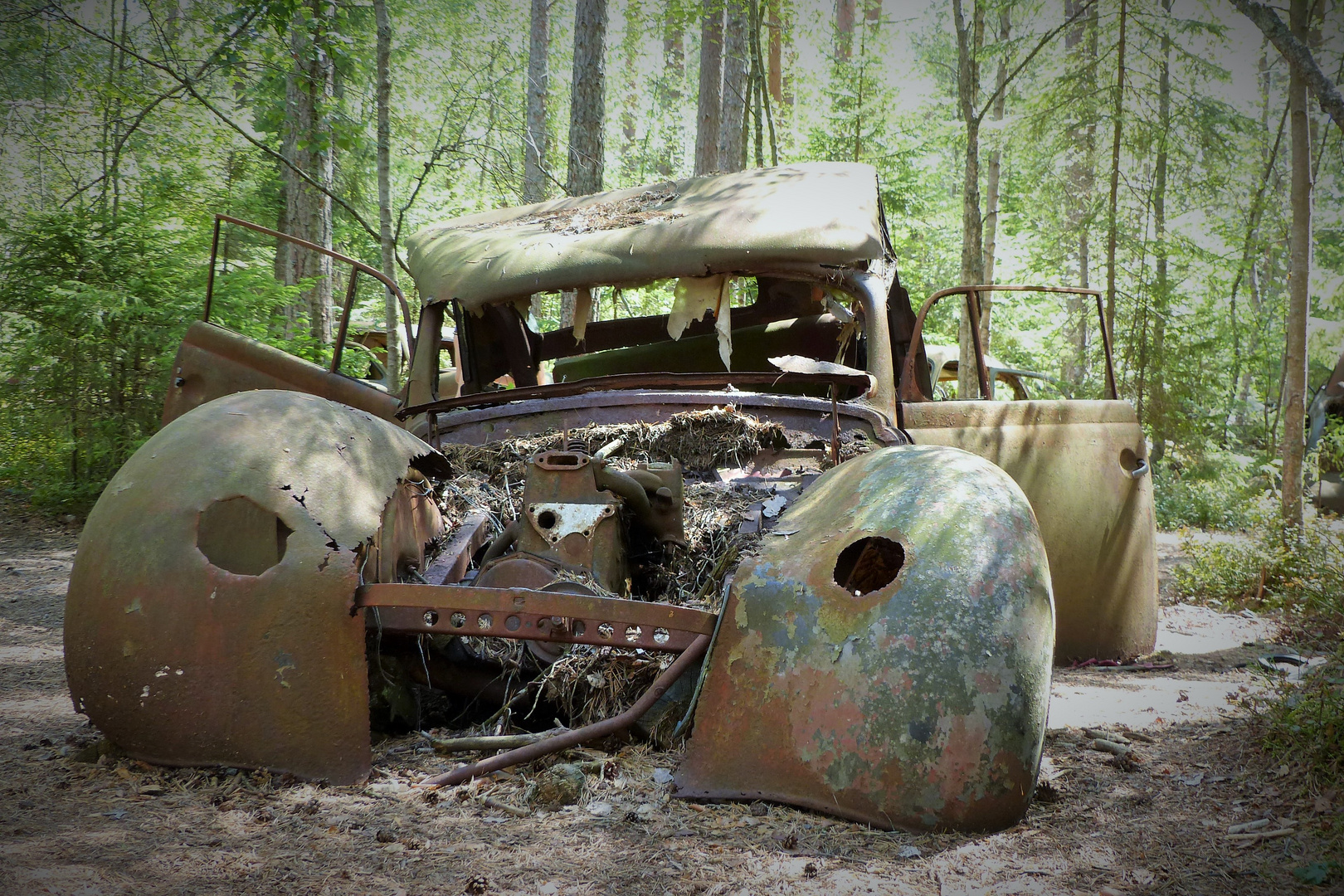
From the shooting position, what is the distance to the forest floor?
192 cm

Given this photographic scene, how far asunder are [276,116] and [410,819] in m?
8.31

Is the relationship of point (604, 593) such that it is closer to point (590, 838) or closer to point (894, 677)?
point (590, 838)

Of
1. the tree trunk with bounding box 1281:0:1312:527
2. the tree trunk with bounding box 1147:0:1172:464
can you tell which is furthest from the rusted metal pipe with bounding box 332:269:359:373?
the tree trunk with bounding box 1147:0:1172:464

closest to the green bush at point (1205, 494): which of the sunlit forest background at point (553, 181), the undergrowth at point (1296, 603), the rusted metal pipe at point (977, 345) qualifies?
the sunlit forest background at point (553, 181)

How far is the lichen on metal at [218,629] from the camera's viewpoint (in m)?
2.37

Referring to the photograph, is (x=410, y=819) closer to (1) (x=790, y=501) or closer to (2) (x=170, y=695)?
(2) (x=170, y=695)

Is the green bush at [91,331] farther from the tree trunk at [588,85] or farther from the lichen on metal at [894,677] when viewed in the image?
the lichen on metal at [894,677]

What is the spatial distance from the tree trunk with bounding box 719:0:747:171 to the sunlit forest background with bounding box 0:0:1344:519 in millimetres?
42

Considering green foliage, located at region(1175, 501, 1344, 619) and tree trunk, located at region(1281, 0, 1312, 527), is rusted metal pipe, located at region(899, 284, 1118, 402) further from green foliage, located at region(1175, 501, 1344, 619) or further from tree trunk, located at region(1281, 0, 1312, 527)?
tree trunk, located at region(1281, 0, 1312, 527)

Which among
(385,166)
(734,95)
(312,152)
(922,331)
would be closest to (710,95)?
(734,95)

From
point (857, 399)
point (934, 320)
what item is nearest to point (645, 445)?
point (857, 399)

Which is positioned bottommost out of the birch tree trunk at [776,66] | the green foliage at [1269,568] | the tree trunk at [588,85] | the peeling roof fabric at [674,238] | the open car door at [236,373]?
the green foliage at [1269,568]

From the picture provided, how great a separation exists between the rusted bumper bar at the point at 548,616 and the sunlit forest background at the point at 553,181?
106 inches

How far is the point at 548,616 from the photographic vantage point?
235 centimetres
